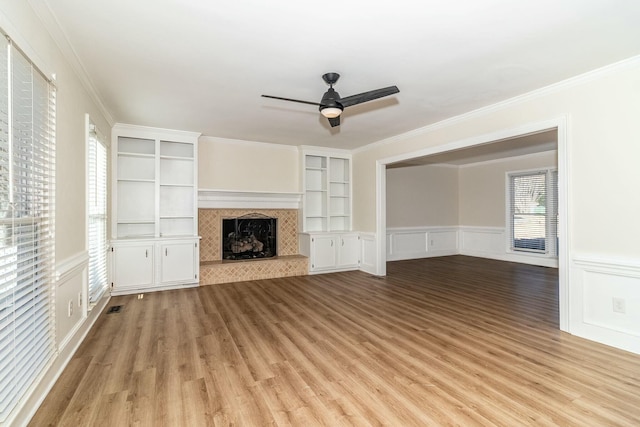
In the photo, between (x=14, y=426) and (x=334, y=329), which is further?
(x=334, y=329)

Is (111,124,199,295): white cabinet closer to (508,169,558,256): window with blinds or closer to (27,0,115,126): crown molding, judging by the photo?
(27,0,115,126): crown molding

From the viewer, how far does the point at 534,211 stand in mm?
7258

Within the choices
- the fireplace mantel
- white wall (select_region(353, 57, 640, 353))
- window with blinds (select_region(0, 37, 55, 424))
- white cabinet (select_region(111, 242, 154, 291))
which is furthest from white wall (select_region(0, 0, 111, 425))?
white wall (select_region(353, 57, 640, 353))

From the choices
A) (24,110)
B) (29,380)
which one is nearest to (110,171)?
(24,110)

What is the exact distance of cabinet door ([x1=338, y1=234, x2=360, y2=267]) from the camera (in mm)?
6445

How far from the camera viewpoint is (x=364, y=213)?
21.0 ft

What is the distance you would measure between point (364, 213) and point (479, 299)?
8.71ft

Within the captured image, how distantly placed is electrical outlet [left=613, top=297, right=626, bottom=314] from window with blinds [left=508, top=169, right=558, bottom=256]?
4562 millimetres

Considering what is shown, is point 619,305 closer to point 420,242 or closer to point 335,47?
point 335,47

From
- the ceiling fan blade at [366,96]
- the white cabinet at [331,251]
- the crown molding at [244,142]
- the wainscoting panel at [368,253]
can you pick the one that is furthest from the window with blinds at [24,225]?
the wainscoting panel at [368,253]

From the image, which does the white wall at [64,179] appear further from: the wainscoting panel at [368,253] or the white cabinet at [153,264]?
the wainscoting panel at [368,253]

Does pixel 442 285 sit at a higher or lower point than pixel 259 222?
lower

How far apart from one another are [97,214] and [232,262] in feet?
7.73

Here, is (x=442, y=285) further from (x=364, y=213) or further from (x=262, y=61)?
(x=262, y=61)
